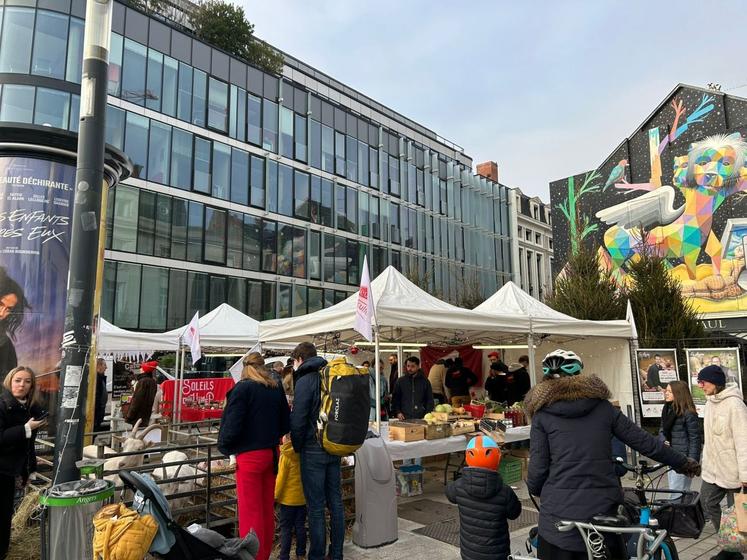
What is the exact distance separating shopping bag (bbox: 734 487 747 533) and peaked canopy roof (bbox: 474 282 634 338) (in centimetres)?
473

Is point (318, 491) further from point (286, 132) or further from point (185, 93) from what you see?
point (286, 132)

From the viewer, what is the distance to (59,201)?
269 inches

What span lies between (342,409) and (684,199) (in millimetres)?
27045

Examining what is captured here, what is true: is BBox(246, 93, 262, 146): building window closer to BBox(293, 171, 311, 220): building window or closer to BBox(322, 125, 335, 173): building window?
BBox(293, 171, 311, 220): building window

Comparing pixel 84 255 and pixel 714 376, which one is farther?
pixel 714 376

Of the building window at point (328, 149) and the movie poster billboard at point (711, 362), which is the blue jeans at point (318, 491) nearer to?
the movie poster billboard at point (711, 362)

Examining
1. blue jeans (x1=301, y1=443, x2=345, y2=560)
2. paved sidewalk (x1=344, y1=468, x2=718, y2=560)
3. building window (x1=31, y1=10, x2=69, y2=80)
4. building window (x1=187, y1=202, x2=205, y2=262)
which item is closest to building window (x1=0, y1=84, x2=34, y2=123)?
building window (x1=31, y1=10, x2=69, y2=80)

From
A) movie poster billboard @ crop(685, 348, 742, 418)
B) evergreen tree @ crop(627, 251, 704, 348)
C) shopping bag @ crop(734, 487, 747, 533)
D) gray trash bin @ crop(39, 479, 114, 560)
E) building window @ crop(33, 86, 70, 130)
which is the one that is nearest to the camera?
gray trash bin @ crop(39, 479, 114, 560)

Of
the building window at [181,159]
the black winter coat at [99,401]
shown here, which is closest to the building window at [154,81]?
the building window at [181,159]

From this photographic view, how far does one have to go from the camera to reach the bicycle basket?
11.3ft

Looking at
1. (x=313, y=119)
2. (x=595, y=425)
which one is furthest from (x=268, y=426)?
(x=313, y=119)

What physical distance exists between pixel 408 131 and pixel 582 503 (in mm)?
44692

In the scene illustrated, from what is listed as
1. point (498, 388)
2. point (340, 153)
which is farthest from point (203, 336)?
point (340, 153)

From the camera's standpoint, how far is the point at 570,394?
3.23 metres
